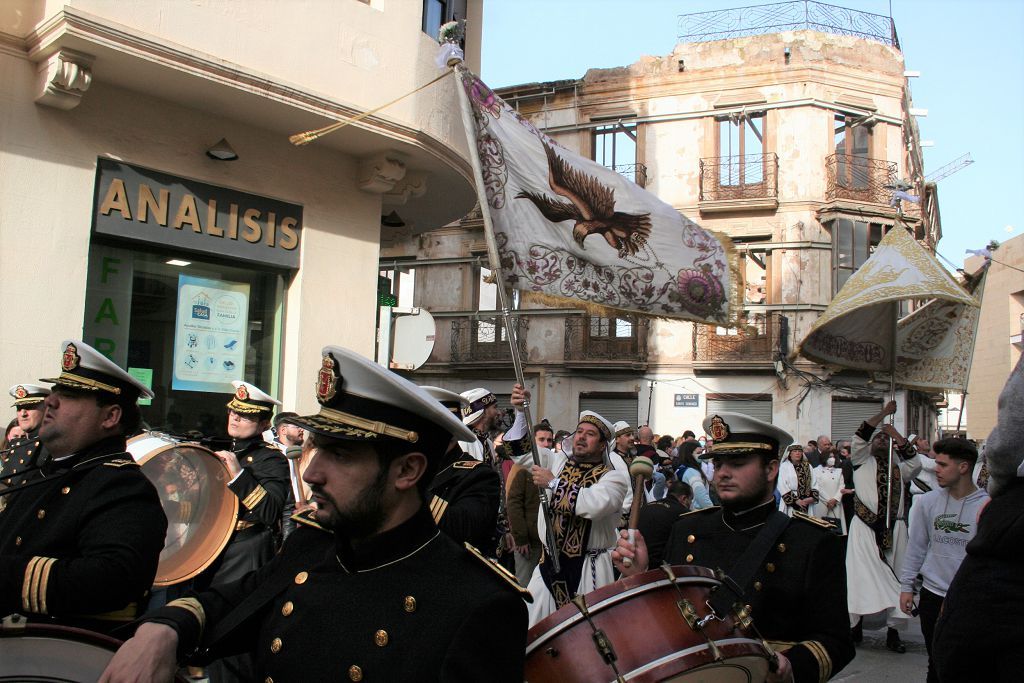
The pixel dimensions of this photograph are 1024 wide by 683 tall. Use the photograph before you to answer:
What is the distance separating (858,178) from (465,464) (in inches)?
1105

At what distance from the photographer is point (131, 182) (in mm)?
8914

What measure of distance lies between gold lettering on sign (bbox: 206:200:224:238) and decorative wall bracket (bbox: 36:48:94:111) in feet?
5.59

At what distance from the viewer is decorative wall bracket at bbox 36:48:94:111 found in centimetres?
786

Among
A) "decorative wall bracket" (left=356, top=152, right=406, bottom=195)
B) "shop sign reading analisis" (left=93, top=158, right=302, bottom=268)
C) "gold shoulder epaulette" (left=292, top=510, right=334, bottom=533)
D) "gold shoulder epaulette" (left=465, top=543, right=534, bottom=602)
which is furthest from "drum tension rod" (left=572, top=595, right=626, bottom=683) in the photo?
"decorative wall bracket" (left=356, top=152, right=406, bottom=195)

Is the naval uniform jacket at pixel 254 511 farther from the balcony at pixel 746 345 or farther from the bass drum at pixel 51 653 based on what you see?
the balcony at pixel 746 345

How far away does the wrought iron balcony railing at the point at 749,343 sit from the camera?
29625mm

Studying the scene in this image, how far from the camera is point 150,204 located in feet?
29.8

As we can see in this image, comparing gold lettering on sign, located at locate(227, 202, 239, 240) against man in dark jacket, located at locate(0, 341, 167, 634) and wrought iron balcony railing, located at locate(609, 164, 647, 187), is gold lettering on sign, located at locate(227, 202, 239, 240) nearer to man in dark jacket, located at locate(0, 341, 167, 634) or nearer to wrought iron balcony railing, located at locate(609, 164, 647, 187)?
man in dark jacket, located at locate(0, 341, 167, 634)

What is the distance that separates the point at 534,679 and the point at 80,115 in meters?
7.30

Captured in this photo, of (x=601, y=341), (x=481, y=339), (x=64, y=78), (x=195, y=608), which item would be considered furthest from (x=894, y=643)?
(x=481, y=339)

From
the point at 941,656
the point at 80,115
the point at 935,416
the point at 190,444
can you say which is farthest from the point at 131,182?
the point at 935,416

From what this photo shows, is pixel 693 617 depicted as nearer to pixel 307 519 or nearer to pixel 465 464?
pixel 307 519

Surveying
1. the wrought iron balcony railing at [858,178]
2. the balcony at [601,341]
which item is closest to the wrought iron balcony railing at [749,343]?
the balcony at [601,341]

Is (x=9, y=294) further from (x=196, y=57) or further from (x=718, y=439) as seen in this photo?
(x=718, y=439)
